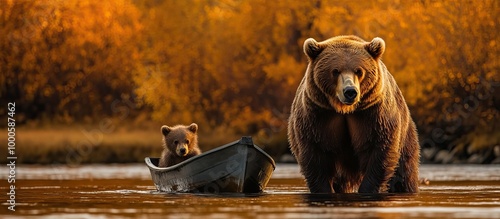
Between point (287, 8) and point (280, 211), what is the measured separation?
35.3 m

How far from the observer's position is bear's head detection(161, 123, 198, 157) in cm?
2070

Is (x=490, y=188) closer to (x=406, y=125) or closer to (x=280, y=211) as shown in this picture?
(x=406, y=125)

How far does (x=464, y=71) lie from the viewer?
141 feet

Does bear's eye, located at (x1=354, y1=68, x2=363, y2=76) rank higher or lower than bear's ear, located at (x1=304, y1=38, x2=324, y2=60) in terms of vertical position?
lower

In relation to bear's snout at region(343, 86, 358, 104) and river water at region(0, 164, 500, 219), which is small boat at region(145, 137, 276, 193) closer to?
river water at region(0, 164, 500, 219)

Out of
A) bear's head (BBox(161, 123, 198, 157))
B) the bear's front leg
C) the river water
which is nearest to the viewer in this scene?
the river water

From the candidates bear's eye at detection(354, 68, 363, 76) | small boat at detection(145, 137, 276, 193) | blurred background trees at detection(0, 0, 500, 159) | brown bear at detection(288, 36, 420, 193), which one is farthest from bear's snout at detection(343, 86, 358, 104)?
blurred background trees at detection(0, 0, 500, 159)

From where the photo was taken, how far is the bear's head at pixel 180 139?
2070 cm

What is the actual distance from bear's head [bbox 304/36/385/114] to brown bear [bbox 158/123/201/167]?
13.7 ft

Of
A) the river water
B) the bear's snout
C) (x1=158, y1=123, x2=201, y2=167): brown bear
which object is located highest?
the bear's snout

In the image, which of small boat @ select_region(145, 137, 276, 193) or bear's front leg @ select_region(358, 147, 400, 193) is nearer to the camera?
bear's front leg @ select_region(358, 147, 400, 193)

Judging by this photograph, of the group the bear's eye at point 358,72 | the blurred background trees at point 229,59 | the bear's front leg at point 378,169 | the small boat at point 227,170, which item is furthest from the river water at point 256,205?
the blurred background trees at point 229,59

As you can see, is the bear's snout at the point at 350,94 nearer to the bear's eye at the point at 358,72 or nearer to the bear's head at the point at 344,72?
the bear's head at the point at 344,72

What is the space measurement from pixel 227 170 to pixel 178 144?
1.47m
